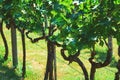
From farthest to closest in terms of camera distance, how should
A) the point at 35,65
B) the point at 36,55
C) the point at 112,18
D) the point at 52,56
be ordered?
the point at 36,55 < the point at 35,65 < the point at 52,56 < the point at 112,18

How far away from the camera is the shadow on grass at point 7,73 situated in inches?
556

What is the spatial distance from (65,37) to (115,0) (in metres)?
1.39

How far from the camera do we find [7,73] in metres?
14.5

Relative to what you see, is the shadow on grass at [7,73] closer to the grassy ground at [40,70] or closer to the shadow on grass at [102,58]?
the grassy ground at [40,70]

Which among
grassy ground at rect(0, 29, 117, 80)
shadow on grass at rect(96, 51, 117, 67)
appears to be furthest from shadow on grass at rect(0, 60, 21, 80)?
shadow on grass at rect(96, 51, 117, 67)

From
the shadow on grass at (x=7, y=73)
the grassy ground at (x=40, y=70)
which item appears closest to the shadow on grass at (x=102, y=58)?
the grassy ground at (x=40, y=70)

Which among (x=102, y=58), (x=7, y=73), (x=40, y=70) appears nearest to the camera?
(x=7, y=73)

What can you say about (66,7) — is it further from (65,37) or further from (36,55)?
(36,55)

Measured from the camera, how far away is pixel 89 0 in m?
7.14

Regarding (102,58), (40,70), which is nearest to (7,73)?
(40,70)

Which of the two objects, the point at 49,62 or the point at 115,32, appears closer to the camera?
the point at 115,32

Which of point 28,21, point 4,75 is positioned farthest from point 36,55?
point 28,21

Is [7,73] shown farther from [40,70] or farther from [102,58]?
[102,58]

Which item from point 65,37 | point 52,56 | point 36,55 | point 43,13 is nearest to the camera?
point 65,37
